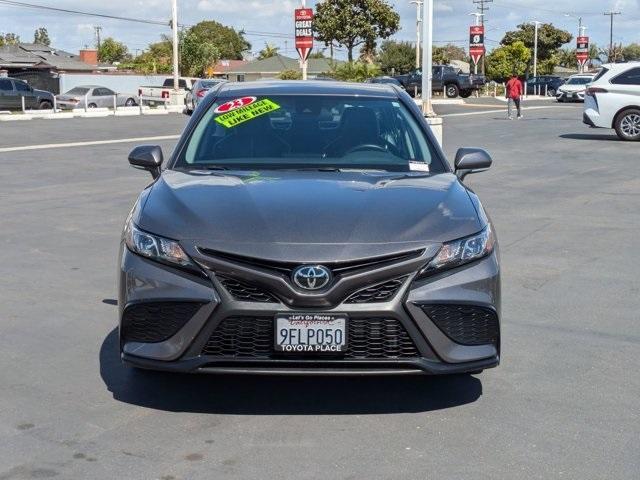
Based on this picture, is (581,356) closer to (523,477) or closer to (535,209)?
(523,477)

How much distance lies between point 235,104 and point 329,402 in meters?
2.17

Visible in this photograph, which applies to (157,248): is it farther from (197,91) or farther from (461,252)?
(197,91)

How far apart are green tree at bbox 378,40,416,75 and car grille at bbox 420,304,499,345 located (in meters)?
94.9

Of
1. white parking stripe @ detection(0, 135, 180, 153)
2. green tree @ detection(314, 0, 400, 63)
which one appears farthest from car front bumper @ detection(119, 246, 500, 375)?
green tree @ detection(314, 0, 400, 63)

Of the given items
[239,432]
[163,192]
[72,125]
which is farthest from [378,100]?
[72,125]

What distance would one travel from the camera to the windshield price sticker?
20.6 feet

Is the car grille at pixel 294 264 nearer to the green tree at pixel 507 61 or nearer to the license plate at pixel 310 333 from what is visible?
the license plate at pixel 310 333

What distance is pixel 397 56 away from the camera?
10331 cm

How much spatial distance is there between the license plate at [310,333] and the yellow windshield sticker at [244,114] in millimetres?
2040

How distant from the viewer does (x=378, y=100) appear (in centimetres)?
644

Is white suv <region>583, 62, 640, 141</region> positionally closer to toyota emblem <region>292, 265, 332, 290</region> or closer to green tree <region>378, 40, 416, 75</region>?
toyota emblem <region>292, 265, 332, 290</region>

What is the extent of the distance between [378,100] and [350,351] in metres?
2.36

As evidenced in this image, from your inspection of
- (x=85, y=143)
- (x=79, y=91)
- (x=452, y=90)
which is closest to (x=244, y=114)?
(x=85, y=143)

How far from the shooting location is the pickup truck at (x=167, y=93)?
48.1 metres
